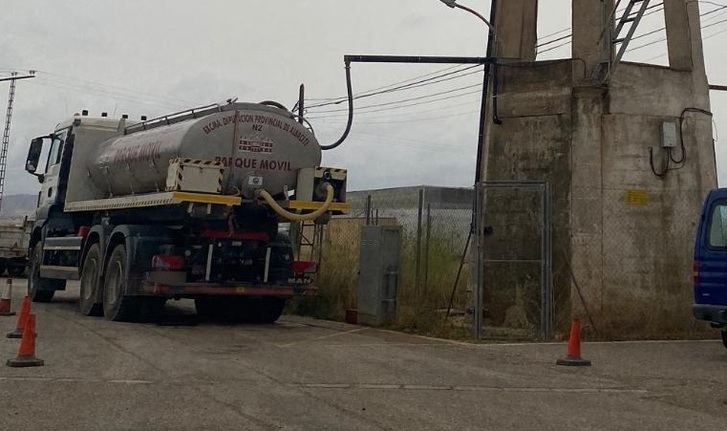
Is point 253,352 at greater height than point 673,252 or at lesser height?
lesser

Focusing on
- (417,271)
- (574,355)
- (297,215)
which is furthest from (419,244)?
(574,355)

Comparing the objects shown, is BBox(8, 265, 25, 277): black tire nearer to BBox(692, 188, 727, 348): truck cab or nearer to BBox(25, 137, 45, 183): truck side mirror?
BBox(25, 137, 45, 183): truck side mirror

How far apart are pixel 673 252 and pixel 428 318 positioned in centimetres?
450

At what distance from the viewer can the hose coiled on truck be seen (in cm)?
1320

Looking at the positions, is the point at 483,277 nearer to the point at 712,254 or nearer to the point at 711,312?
the point at 712,254

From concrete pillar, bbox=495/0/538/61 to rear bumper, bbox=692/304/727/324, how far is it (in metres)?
5.94

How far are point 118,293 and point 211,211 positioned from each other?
2.73m

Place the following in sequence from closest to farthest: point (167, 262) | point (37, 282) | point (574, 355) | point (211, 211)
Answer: point (574, 355) → point (211, 211) → point (167, 262) → point (37, 282)

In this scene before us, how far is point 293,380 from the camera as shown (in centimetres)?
839

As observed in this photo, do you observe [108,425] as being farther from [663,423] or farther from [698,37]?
[698,37]

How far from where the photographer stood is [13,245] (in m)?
30.5

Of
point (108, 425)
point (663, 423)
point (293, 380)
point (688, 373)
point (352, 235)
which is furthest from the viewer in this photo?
point (352, 235)

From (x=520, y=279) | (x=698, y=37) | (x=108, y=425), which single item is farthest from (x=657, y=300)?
(x=108, y=425)

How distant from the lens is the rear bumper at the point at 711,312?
10.6 metres
